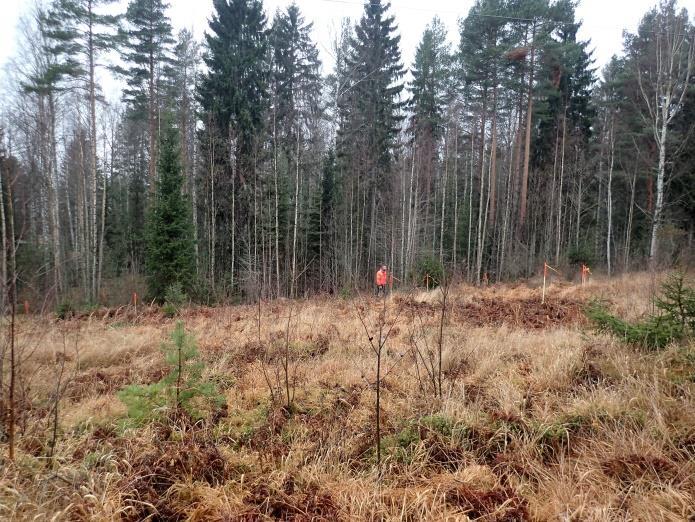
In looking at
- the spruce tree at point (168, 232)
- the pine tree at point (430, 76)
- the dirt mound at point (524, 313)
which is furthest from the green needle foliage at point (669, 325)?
the pine tree at point (430, 76)

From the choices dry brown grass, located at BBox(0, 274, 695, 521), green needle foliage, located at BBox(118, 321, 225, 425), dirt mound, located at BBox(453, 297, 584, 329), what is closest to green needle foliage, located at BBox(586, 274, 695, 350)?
dry brown grass, located at BBox(0, 274, 695, 521)

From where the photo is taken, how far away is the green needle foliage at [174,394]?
285 cm

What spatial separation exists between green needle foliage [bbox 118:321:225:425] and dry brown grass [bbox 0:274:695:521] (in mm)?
172

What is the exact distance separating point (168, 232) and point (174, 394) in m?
13.1

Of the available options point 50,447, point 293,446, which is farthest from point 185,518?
point 50,447

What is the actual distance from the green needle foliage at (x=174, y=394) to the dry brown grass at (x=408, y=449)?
17 cm

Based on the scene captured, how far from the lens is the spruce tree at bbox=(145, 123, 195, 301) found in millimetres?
14500

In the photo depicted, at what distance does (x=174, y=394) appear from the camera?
3297mm

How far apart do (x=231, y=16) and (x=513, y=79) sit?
15058mm

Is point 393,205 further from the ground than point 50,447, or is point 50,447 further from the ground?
point 393,205

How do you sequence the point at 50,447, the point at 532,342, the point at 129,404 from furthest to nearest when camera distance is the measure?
the point at 532,342
the point at 129,404
the point at 50,447

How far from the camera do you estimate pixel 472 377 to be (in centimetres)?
382

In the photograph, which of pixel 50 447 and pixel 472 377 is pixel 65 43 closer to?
pixel 50 447

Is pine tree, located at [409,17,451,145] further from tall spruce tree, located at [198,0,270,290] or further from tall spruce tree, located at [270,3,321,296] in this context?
tall spruce tree, located at [198,0,270,290]
